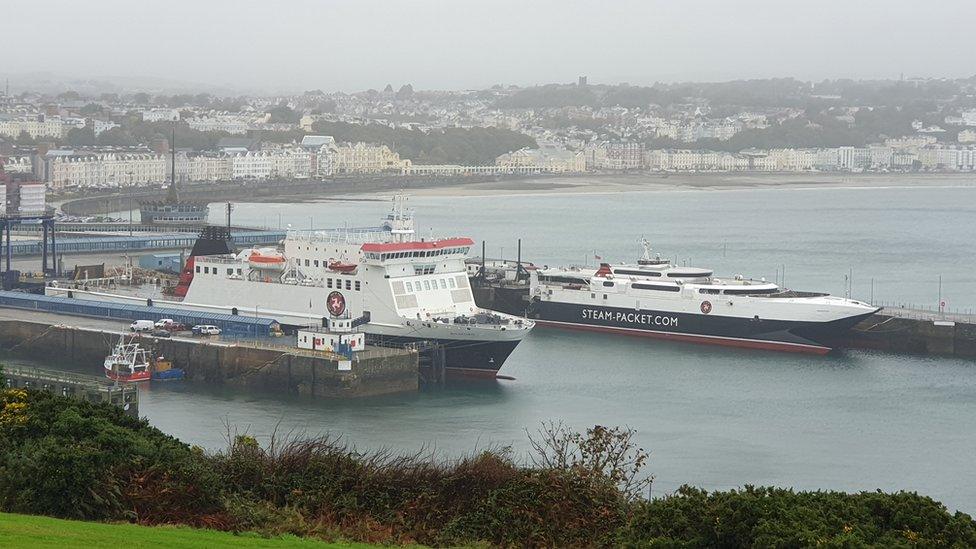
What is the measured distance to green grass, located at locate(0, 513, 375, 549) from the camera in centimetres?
879

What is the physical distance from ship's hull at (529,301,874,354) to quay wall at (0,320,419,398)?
958 cm

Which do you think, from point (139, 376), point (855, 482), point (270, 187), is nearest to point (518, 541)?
point (855, 482)

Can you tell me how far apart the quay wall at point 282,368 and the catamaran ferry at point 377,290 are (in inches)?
67.4

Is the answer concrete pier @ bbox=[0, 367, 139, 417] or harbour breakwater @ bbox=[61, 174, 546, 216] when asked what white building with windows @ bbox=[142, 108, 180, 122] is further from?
concrete pier @ bbox=[0, 367, 139, 417]

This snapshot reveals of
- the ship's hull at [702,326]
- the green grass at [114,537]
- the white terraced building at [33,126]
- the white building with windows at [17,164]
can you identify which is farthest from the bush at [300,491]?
the white terraced building at [33,126]

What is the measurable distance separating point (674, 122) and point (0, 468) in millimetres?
163730

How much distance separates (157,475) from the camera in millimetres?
11148

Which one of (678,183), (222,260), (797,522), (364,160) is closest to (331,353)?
(222,260)

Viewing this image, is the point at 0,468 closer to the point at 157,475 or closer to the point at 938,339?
the point at 157,475

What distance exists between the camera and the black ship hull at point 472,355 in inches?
1020

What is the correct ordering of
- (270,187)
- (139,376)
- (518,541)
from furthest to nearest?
(270,187) → (139,376) → (518,541)

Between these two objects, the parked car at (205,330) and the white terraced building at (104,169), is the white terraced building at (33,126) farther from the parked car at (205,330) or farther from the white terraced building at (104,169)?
the parked car at (205,330)

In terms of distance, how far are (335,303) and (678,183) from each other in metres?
84.5

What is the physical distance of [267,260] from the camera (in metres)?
28.4
